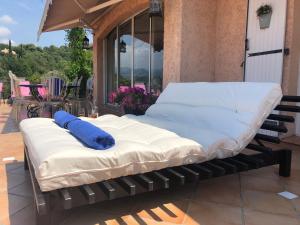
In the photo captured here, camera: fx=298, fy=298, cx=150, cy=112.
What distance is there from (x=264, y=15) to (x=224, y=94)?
88.1 inches

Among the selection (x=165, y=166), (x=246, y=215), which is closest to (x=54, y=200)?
(x=165, y=166)

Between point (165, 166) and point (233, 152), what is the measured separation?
68 centimetres

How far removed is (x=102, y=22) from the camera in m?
8.71

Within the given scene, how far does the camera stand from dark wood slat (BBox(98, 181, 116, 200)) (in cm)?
185

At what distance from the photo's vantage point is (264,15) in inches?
183

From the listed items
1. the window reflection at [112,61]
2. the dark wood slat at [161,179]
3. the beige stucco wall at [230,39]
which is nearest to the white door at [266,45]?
the beige stucco wall at [230,39]

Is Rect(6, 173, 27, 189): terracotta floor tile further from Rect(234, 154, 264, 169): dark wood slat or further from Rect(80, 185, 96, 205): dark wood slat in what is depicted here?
Rect(234, 154, 264, 169): dark wood slat

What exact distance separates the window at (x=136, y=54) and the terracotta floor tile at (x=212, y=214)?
3837 millimetres

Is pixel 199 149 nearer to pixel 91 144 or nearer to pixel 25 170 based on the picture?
pixel 91 144

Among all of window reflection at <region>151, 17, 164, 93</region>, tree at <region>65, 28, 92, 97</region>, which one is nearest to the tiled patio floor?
window reflection at <region>151, 17, 164, 93</region>

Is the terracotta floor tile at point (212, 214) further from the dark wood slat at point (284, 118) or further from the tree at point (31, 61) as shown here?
the tree at point (31, 61)

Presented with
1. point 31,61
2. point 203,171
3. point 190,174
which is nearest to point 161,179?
point 190,174

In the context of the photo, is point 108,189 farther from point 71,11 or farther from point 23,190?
point 71,11

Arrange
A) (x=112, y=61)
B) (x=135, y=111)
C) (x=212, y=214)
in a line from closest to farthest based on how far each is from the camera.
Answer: (x=212, y=214), (x=135, y=111), (x=112, y=61)
